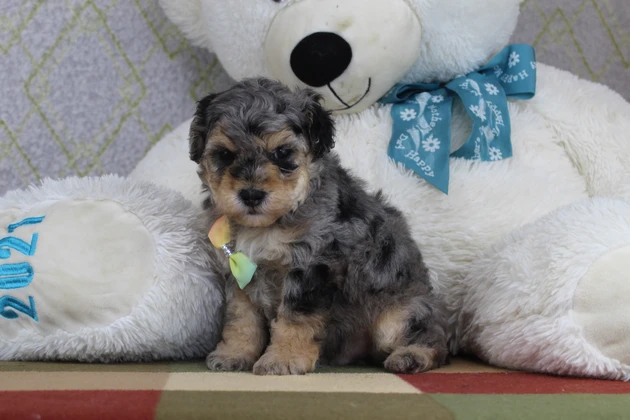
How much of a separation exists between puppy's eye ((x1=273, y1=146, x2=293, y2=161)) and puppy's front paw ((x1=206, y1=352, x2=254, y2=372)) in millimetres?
720

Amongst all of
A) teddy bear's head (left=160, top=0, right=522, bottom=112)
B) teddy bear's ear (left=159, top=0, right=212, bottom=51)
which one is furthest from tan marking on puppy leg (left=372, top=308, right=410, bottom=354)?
teddy bear's ear (left=159, top=0, right=212, bottom=51)

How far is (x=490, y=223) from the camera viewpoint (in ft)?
9.92

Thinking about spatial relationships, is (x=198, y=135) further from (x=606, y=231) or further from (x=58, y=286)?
(x=606, y=231)

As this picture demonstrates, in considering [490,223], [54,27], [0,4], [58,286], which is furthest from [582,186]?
[0,4]

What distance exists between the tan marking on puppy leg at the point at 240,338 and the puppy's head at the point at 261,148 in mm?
357

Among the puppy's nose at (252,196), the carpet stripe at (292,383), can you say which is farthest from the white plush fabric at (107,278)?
the puppy's nose at (252,196)

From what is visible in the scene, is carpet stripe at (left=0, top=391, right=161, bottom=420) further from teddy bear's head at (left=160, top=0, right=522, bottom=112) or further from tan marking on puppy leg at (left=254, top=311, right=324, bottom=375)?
teddy bear's head at (left=160, top=0, right=522, bottom=112)

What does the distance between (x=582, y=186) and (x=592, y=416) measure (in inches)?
62.1

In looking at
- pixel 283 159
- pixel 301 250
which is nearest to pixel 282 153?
pixel 283 159

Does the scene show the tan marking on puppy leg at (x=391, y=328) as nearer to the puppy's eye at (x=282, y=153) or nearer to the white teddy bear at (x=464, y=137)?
the white teddy bear at (x=464, y=137)

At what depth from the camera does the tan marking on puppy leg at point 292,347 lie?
239cm

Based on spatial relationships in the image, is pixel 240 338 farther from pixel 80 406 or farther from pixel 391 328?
pixel 80 406

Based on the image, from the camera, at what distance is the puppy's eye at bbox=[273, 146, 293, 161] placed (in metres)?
2.45

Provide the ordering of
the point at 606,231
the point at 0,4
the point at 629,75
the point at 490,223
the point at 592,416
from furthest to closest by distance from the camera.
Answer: the point at 629,75 → the point at 0,4 → the point at 490,223 → the point at 606,231 → the point at 592,416
